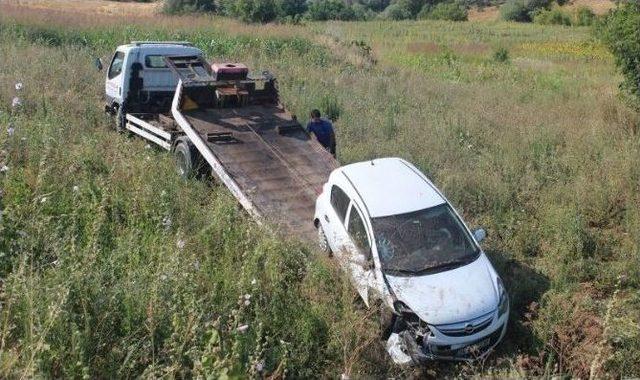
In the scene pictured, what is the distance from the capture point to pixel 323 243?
745 centimetres

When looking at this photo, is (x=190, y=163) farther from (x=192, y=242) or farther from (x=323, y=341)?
(x=323, y=341)

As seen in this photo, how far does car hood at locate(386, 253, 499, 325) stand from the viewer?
600 cm

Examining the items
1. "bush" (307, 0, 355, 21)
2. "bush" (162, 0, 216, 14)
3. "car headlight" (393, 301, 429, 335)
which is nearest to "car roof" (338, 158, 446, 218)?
"car headlight" (393, 301, 429, 335)

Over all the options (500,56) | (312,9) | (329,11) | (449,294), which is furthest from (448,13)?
(449,294)

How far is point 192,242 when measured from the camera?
22.7ft

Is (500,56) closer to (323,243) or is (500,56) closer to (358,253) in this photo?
(323,243)

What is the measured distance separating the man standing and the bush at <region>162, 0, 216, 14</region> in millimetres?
29343

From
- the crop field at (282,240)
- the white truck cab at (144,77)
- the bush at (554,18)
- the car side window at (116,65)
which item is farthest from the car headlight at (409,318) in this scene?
the bush at (554,18)

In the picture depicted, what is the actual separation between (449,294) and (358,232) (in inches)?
50.5

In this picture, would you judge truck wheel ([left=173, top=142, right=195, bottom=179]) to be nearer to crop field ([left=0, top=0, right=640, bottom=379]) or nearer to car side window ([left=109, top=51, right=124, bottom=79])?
crop field ([left=0, top=0, right=640, bottom=379])

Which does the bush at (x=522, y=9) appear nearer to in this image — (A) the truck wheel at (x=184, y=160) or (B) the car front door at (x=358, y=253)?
(A) the truck wheel at (x=184, y=160)

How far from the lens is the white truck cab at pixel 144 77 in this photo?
11.9 metres

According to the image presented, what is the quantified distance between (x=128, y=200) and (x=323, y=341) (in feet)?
11.2

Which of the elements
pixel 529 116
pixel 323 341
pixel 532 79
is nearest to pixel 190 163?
pixel 323 341
